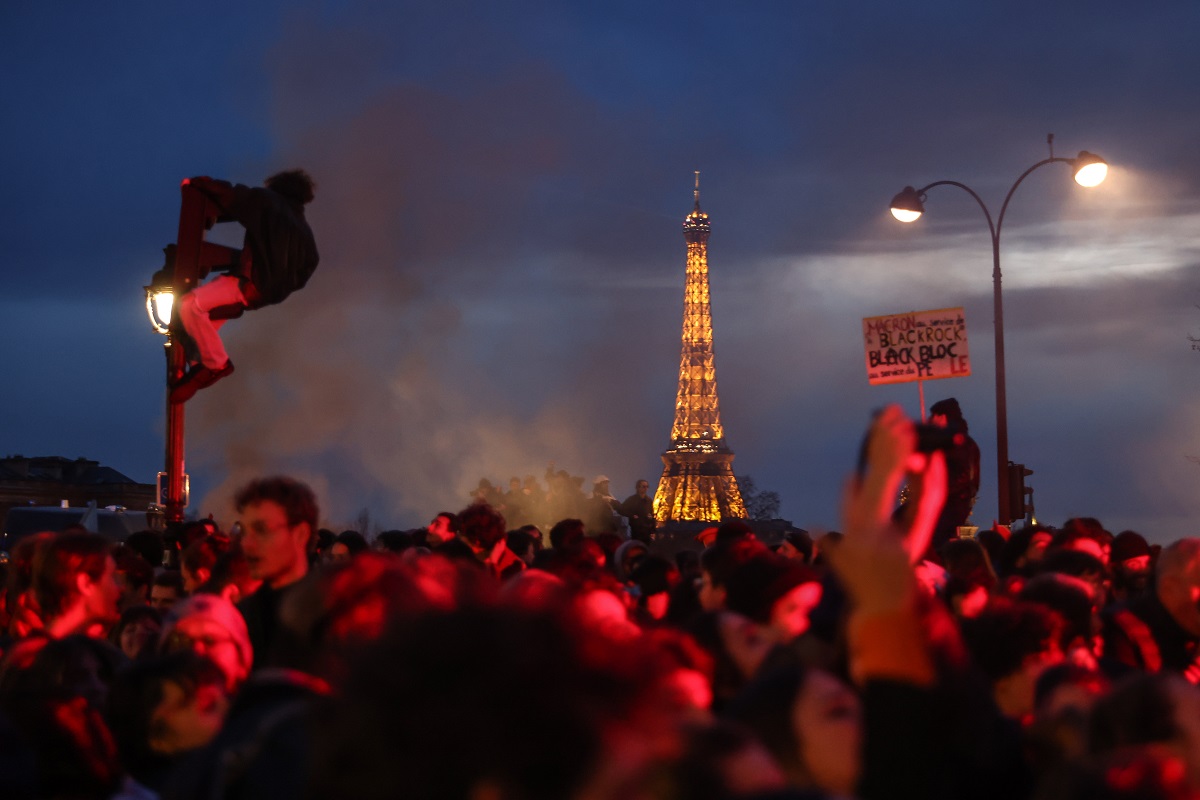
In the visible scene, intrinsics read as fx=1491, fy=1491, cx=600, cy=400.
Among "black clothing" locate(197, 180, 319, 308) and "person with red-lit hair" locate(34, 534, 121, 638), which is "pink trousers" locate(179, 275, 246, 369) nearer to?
"black clothing" locate(197, 180, 319, 308)

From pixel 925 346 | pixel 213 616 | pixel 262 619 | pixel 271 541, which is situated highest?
pixel 925 346

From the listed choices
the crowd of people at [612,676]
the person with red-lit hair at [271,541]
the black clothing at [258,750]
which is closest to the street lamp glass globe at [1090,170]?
the crowd of people at [612,676]

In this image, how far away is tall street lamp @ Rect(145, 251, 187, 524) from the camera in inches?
575

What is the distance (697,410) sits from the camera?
3597 inches

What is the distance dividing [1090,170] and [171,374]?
1112 centimetres

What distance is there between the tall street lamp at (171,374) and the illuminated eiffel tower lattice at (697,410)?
72.0m

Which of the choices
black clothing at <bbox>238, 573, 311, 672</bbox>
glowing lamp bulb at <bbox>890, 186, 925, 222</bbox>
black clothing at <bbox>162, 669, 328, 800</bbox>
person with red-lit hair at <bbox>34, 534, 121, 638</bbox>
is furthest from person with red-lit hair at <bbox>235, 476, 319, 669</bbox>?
glowing lamp bulb at <bbox>890, 186, 925, 222</bbox>

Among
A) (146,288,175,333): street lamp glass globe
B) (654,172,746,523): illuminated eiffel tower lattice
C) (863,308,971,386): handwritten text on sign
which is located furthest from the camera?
(654,172,746,523): illuminated eiffel tower lattice

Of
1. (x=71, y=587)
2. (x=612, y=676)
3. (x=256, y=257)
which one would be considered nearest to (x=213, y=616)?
(x=71, y=587)

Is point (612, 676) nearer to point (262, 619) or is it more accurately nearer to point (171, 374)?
point (262, 619)

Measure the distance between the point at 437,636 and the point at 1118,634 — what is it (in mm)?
5177

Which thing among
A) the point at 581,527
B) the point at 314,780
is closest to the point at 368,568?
the point at 314,780

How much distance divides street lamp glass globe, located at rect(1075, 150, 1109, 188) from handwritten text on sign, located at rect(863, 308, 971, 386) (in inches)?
210

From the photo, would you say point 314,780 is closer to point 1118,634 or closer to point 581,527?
point 1118,634
